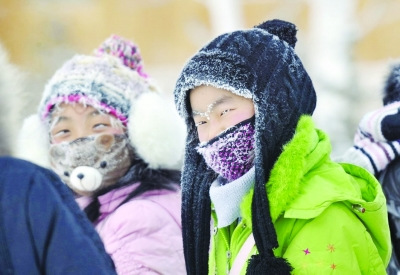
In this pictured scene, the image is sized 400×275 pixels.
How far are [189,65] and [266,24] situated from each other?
1.05 feet

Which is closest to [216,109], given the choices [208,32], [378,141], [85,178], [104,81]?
[378,141]

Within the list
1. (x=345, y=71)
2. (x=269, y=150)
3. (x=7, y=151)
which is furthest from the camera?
(x=345, y=71)

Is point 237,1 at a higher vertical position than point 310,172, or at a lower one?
higher

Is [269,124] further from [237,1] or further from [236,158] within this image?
[237,1]

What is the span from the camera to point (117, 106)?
11.2 ft

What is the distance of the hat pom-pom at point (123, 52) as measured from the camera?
144 inches

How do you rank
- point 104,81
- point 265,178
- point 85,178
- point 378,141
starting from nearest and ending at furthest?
1. point 265,178
2. point 378,141
3. point 85,178
4. point 104,81

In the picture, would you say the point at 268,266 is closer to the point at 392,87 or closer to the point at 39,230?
the point at 39,230

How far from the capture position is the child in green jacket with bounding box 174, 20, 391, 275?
2.22 m

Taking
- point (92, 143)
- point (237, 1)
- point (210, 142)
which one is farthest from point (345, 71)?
point (210, 142)

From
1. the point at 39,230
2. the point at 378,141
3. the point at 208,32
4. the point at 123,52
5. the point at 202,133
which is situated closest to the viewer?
the point at 39,230

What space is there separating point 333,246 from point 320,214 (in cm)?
11

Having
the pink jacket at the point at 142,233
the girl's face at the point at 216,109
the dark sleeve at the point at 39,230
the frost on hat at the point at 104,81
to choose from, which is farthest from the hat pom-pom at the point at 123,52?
the dark sleeve at the point at 39,230

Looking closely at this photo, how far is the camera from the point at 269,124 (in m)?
2.35
